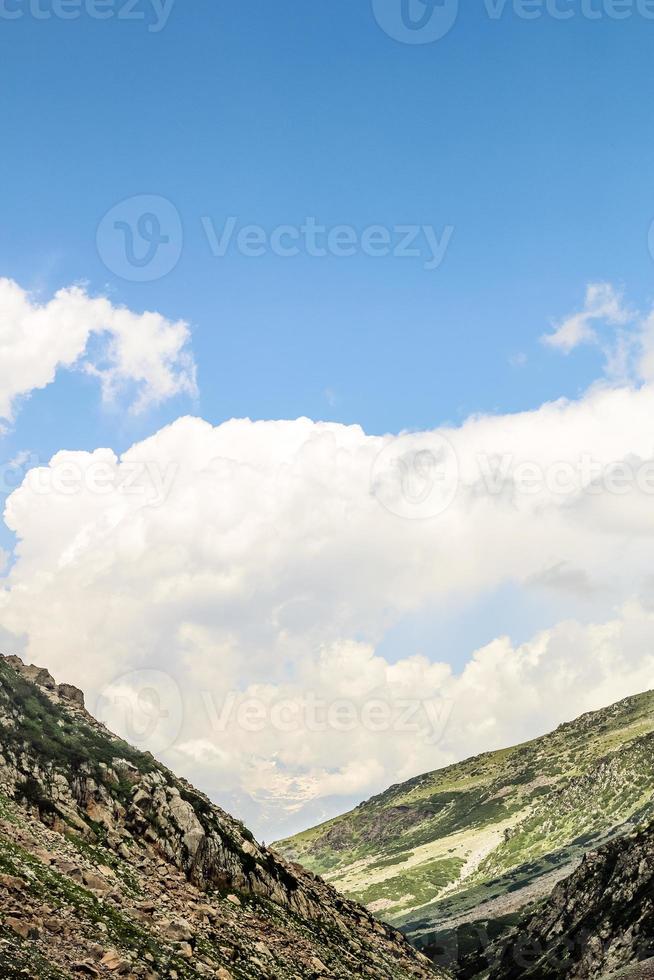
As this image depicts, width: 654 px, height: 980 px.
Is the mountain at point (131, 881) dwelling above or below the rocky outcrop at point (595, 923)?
above

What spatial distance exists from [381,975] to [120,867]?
21.0m

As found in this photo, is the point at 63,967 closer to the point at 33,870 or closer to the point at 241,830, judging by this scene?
the point at 33,870

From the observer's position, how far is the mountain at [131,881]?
1345 inches

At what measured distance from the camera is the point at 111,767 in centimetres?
5459

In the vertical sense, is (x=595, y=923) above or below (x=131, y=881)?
below

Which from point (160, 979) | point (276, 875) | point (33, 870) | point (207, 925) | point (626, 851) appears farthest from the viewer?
point (626, 851)

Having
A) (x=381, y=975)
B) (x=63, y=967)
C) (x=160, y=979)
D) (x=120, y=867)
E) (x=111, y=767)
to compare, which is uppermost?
(x=111, y=767)

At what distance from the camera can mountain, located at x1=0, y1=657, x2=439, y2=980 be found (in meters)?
34.2

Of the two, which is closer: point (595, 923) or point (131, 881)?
point (131, 881)

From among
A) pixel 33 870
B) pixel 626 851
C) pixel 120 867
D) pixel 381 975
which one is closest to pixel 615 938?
pixel 626 851

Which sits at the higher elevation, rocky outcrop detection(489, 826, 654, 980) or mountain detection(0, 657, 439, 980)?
mountain detection(0, 657, 439, 980)

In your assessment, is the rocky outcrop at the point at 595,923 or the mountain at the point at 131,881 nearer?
the mountain at the point at 131,881

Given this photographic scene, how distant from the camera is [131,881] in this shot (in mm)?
43156

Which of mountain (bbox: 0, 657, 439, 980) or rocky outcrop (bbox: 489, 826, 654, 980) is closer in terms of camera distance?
mountain (bbox: 0, 657, 439, 980)
